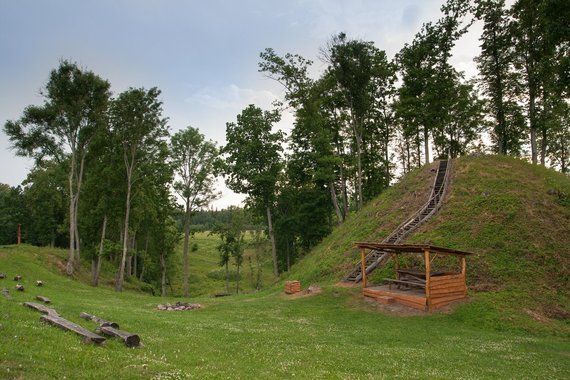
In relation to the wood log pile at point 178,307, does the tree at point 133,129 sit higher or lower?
higher

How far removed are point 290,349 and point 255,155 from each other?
124 feet

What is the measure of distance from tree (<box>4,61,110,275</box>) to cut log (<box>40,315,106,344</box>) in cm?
3104

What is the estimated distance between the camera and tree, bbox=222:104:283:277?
162ft

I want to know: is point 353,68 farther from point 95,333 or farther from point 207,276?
point 207,276

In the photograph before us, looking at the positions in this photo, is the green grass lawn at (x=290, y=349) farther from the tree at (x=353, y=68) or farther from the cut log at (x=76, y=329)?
the tree at (x=353, y=68)

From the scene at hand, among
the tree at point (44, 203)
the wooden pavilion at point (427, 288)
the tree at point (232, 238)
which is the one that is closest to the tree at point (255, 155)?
the tree at point (232, 238)

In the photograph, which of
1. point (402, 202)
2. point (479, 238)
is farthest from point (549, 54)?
point (402, 202)

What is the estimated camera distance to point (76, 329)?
12.2 metres

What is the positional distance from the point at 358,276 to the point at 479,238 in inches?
408

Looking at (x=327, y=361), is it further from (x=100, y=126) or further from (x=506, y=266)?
(x=100, y=126)

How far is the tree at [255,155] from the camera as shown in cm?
4938

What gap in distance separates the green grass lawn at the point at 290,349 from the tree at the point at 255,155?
2642 cm

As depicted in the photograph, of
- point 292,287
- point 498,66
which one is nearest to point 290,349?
point 292,287

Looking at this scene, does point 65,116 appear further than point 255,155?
No
